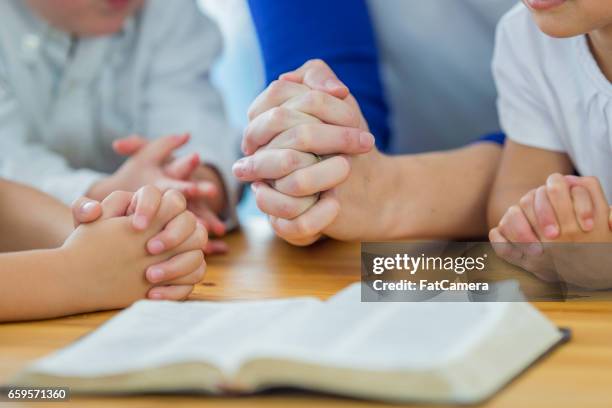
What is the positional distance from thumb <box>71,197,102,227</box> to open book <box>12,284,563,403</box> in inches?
6.2

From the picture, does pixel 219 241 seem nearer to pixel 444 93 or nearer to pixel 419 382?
pixel 444 93

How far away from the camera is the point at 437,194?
3.24 feet

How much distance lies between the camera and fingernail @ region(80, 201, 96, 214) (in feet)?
2.48

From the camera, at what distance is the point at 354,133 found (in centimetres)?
85

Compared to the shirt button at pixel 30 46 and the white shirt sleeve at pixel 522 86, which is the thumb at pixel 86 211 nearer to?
the white shirt sleeve at pixel 522 86

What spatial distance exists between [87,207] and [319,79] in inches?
9.8

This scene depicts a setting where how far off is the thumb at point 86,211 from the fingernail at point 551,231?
340 mm

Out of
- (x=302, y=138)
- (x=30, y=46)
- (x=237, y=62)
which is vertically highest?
(x=302, y=138)

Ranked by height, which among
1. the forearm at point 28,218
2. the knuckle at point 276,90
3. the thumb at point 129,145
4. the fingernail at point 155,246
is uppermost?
the knuckle at point 276,90

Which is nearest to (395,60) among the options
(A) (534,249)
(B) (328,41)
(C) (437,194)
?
(B) (328,41)

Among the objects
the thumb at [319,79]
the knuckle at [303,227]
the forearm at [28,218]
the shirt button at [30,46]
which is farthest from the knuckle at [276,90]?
the shirt button at [30,46]

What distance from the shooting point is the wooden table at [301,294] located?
1.72 ft

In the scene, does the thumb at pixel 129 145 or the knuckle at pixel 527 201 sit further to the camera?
the thumb at pixel 129 145

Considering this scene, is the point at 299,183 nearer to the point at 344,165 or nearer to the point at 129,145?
the point at 344,165
